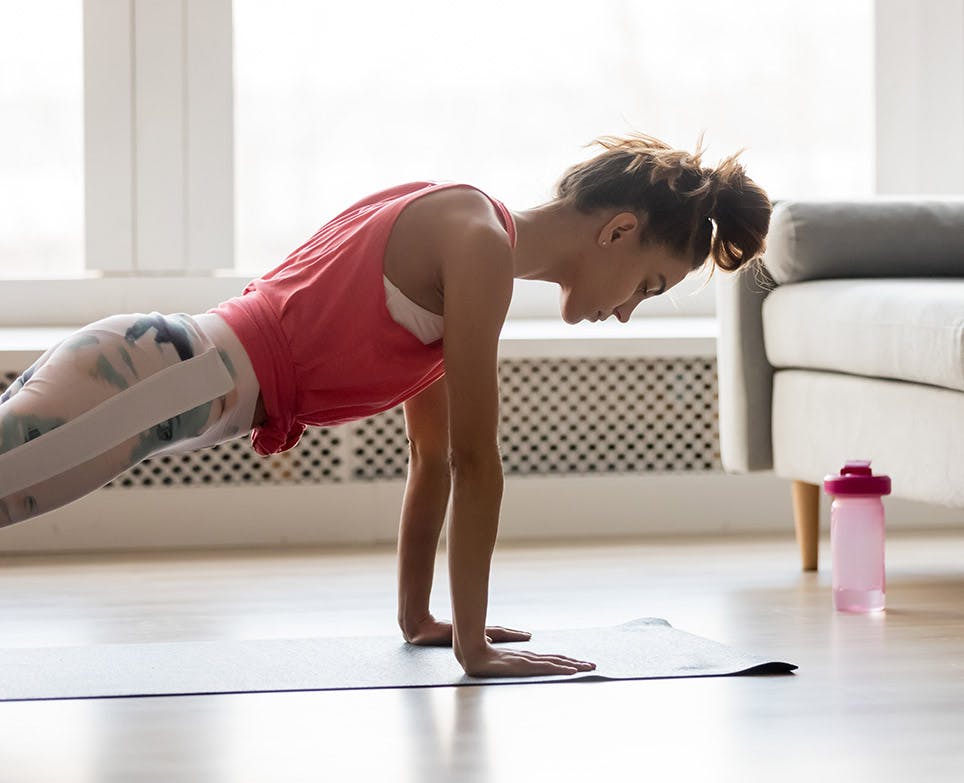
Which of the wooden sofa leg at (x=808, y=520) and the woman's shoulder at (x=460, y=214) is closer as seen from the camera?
the woman's shoulder at (x=460, y=214)

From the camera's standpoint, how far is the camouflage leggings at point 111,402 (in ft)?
4.71

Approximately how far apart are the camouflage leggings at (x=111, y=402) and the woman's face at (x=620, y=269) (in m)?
0.37

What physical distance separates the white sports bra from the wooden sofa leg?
1.09 m

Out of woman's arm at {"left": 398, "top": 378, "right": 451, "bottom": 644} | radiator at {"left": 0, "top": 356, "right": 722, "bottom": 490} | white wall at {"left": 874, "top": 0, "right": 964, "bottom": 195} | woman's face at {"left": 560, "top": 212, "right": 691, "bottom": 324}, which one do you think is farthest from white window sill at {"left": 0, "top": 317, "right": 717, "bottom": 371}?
woman's face at {"left": 560, "top": 212, "right": 691, "bottom": 324}

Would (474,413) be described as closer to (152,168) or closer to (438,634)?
(438,634)

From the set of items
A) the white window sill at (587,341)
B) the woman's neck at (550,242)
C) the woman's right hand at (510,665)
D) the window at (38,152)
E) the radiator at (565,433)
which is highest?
the window at (38,152)

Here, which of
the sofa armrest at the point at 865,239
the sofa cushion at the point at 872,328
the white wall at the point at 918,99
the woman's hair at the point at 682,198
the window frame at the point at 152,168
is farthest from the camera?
the white wall at the point at 918,99

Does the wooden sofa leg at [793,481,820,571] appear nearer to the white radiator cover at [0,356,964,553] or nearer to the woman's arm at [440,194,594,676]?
the white radiator cover at [0,356,964,553]

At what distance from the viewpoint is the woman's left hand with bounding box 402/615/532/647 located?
1791 millimetres

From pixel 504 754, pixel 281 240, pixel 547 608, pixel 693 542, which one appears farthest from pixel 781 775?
pixel 281 240

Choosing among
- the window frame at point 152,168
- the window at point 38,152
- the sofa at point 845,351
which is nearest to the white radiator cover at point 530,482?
the window frame at point 152,168

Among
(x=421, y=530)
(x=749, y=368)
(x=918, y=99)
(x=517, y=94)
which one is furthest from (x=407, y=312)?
(x=918, y=99)

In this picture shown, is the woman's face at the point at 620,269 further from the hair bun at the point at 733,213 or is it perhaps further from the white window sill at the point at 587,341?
the white window sill at the point at 587,341

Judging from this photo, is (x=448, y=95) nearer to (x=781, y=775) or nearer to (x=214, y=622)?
(x=214, y=622)
